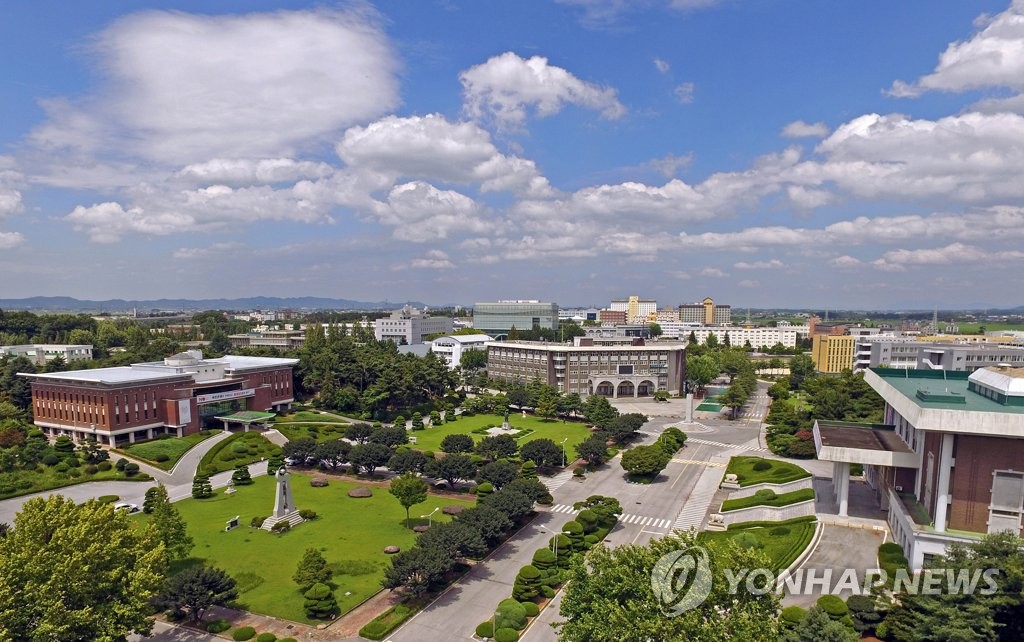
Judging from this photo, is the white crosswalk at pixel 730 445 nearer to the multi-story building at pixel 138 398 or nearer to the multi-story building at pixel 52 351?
the multi-story building at pixel 138 398

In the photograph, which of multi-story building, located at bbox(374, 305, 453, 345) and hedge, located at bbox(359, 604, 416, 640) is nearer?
hedge, located at bbox(359, 604, 416, 640)

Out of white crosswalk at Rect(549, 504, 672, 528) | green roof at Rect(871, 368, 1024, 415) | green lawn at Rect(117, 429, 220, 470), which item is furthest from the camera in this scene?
green lawn at Rect(117, 429, 220, 470)

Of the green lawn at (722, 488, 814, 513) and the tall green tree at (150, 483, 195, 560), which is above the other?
the tall green tree at (150, 483, 195, 560)

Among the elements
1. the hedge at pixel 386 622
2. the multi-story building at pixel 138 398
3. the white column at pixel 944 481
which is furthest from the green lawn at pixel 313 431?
the white column at pixel 944 481

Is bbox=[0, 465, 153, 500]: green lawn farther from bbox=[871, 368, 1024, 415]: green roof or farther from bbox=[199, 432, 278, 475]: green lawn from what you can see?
bbox=[871, 368, 1024, 415]: green roof

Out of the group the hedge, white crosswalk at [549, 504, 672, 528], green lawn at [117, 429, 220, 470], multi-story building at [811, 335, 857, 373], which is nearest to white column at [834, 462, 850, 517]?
white crosswalk at [549, 504, 672, 528]

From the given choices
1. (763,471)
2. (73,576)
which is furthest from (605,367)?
(73,576)
